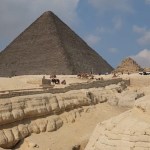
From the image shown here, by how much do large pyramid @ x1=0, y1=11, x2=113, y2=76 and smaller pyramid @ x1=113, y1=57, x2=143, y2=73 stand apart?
13.8 metres

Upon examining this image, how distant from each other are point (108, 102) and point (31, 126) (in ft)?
24.9

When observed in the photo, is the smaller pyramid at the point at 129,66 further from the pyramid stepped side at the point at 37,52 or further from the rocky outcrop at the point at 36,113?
the rocky outcrop at the point at 36,113

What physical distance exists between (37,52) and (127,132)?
88175 mm

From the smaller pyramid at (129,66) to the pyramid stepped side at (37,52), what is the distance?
1375 cm

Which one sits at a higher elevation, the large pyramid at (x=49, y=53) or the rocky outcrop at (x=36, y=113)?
the large pyramid at (x=49, y=53)

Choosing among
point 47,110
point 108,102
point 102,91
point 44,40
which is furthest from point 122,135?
point 44,40

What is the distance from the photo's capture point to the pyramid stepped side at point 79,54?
312 feet

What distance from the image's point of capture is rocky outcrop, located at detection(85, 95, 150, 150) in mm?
10234

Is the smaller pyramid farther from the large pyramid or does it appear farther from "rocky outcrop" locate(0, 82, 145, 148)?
"rocky outcrop" locate(0, 82, 145, 148)

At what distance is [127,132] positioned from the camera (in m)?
10.5

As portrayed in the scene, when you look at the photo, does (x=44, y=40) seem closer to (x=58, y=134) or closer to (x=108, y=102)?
(x=108, y=102)

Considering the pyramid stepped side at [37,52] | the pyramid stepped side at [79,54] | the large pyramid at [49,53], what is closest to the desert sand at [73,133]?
the large pyramid at [49,53]

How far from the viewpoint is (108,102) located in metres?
22.7

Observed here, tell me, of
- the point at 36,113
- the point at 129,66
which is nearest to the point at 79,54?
the point at 129,66
